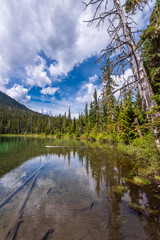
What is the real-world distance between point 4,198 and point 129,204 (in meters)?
5.56

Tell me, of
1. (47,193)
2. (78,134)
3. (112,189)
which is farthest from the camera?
(78,134)

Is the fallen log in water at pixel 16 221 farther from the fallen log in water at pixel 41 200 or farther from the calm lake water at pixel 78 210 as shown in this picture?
the fallen log in water at pixel 41 200

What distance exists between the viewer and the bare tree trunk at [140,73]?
12.8ft

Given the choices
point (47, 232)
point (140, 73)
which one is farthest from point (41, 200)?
point (140, 73)

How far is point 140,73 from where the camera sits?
4.13 metres

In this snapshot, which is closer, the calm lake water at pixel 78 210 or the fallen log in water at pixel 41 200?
the calm lake water at pixel 78 210

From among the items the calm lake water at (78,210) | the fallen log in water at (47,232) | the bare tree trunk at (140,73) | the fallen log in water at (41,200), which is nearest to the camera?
the fallen log in water at (47,232)

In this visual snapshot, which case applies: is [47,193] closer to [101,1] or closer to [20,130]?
[101,1]

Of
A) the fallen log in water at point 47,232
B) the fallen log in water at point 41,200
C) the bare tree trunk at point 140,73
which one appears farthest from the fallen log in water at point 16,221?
the bare tree trunk at point 140,73

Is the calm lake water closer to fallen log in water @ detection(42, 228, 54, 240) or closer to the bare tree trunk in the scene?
fallen log in water @ detection(42, 228, 54, 240)

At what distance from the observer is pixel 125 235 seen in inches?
118

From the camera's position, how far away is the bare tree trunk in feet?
12.8

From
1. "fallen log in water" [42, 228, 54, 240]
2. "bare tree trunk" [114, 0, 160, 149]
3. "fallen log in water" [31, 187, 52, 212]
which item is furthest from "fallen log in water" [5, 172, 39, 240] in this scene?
"bare tree trunk" [114, 0, 160, 149]

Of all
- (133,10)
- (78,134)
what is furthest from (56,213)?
(78,134)
